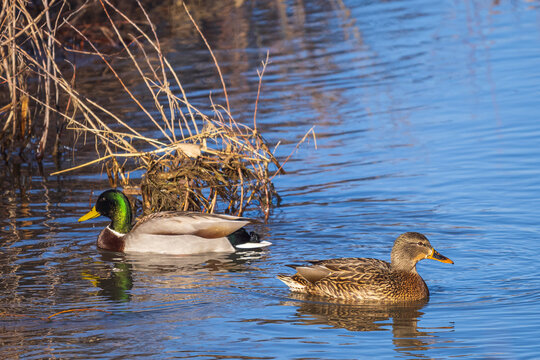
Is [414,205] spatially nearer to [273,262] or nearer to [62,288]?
[273,262]

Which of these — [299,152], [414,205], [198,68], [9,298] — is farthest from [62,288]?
[198,68]

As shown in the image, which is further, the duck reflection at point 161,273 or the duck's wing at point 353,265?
the duck reflection at point 161,273

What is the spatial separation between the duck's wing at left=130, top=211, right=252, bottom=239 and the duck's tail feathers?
0.12 metres

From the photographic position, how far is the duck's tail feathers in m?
10.1

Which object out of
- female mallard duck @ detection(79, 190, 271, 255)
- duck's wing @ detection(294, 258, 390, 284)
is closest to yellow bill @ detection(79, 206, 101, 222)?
female mallard duck @ detection(79, 190, 271, 255)

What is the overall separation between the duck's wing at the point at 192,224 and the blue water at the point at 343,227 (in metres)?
0.28

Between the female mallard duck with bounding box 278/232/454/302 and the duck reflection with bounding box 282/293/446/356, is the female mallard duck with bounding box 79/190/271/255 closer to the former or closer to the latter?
the female mallard duck with bounding box 278/232/454/302

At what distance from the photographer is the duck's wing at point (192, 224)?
1017 centimetres

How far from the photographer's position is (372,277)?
8.53 m

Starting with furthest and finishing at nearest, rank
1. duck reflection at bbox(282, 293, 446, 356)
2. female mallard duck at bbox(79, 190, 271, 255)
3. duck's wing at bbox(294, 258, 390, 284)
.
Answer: female mallard duck at bbox(79, 190, 271, 255) < duck's wing at bbox(294, 258, 390, 284) < duck reflection at bbox(282, 293, 446, 356)

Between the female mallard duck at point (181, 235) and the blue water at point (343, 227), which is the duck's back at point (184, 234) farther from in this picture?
the blue water at point (343, 227)

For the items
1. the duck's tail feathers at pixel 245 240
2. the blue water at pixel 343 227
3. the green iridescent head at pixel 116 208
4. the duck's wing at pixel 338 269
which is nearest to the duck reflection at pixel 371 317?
the blue water at pixel 343 227

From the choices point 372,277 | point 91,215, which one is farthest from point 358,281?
point 91,215

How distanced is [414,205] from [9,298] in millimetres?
4579
